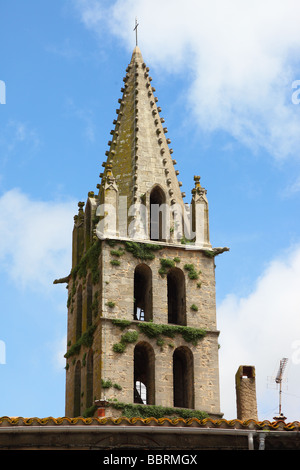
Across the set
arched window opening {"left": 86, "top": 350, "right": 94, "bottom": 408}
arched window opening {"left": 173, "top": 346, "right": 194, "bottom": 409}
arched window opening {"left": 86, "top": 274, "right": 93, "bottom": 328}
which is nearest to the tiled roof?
arched window opening {"left": 173, "top": 346, "right": 194, "bottom": 409}

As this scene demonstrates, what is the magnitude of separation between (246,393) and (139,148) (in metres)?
15.2

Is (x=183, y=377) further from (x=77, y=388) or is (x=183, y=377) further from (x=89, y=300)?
(x=89, y=300)

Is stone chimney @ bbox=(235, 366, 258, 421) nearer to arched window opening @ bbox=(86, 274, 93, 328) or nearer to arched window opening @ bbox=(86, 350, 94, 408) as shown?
arched window opening @ bbox=(86, 350, 94, 408)

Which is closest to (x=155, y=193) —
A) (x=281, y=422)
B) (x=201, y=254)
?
(x=201, y=254)

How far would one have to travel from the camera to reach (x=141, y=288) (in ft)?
148

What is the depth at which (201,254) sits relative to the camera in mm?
45000

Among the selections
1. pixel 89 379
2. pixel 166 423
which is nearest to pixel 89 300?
pixel 89 379

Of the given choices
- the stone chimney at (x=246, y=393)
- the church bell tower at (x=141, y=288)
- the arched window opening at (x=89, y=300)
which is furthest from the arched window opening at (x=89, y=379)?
the stone chimney at (x=246, y=393)

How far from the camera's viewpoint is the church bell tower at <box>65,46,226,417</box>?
1644 inches

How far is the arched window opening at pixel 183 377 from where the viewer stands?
42.3 metres

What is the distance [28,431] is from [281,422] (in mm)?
5689

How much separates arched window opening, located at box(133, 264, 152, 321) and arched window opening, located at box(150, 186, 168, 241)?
4.53 feet

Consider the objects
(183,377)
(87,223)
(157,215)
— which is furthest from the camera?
(87,223)
